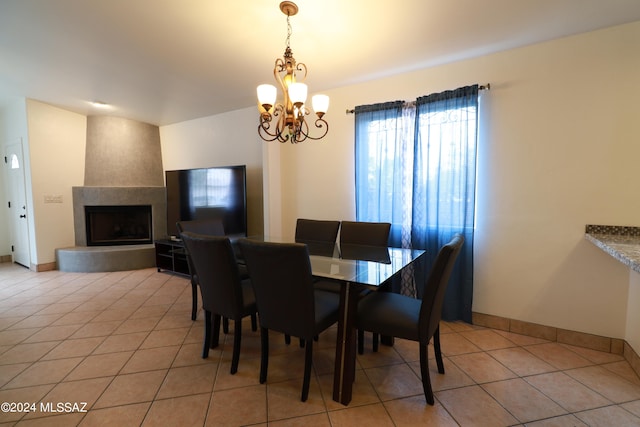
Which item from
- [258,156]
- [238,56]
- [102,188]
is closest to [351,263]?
[238,56]

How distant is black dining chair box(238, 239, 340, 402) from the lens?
1532 mm

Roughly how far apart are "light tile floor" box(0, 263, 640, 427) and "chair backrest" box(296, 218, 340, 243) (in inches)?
35.8

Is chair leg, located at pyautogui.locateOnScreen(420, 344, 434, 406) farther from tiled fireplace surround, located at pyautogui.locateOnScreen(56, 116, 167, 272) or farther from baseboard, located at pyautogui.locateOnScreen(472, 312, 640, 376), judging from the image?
tiled fireplace surround, located at pyautogui.locateOnScreen(56, 116, 167, 272)

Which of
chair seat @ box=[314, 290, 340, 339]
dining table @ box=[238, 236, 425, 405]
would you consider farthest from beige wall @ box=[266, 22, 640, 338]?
chair seat @ box=[314, 290, 340, 339]

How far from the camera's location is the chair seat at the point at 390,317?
1636mm

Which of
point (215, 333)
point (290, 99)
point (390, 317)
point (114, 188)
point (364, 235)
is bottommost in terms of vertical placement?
point (215, 333)

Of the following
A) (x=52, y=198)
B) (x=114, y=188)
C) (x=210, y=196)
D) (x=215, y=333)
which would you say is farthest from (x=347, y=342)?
(x=52, y=198)

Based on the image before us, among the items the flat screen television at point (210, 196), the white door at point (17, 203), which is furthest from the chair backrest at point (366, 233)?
the white door at point (17, 203)

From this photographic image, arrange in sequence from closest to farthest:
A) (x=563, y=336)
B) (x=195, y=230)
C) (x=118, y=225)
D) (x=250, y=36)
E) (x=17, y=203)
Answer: (x=250, y=36) → (x=563, y=336) → (x=195, y=230) → (x=17, y=203) → (x=118, y=225)

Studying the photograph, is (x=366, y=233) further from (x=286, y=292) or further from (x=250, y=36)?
(x=250, y=36)

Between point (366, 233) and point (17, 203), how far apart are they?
5.53 m

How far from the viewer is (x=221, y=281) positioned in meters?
1.84

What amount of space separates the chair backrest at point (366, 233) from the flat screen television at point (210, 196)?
64.1 inches

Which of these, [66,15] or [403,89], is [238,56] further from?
[403,89]
